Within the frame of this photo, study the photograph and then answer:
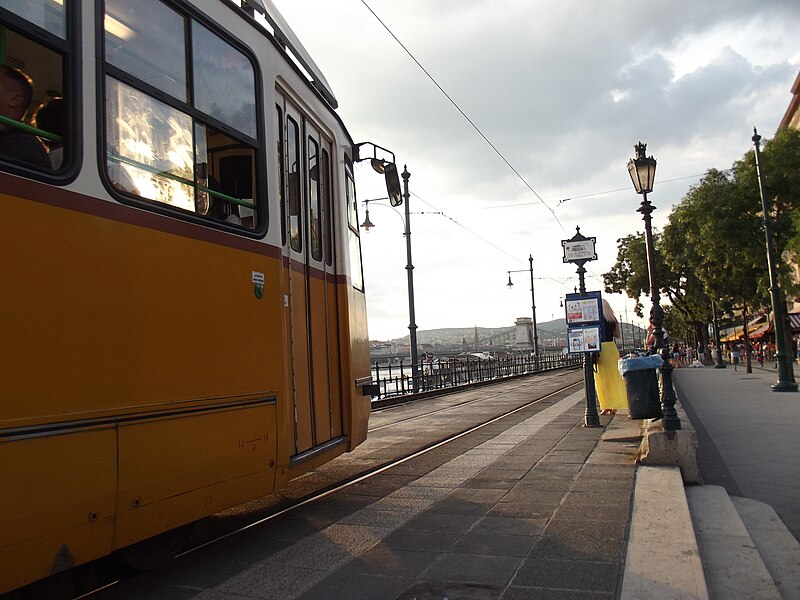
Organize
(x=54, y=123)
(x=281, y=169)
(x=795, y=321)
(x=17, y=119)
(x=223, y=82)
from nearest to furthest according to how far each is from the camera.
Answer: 1. (x=17, y=119)
2. (x=54, y=123)
3. (x=223, y=82)
4. (x=281, y=169)
5. (x=795, y=321)

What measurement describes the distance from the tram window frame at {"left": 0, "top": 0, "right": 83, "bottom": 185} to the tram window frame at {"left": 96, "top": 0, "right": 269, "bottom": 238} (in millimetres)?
133

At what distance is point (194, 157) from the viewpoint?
4.00 m

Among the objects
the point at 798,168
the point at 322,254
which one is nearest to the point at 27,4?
the point at 322,254

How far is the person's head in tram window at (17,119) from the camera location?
2.93 meters

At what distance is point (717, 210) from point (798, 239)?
445 centimetres

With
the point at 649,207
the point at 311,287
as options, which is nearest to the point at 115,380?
the point at 311,287

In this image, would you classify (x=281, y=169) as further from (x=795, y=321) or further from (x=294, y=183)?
(x=795, y=321)

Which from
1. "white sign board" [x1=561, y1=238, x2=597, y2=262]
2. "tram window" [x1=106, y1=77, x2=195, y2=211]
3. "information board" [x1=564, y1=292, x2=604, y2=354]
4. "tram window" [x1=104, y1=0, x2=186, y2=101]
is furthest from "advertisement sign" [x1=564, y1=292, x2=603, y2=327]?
"tram window" [x1=104, y1=0, x2=186, y2=101]

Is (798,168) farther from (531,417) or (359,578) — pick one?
(359,578)

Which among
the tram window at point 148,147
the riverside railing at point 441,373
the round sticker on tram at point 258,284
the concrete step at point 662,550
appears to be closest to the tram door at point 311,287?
the round sticker on tram at point 258,284

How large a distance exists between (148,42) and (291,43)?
198cm

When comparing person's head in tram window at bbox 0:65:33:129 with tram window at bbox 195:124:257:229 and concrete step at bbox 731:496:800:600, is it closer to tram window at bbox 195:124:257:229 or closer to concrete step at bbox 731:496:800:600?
tram window at bbox 195:124:257:229

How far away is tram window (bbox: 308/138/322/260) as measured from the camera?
5.88 m

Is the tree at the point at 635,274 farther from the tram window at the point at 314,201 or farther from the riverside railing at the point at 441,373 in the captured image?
the tram window at the point at 314,201
